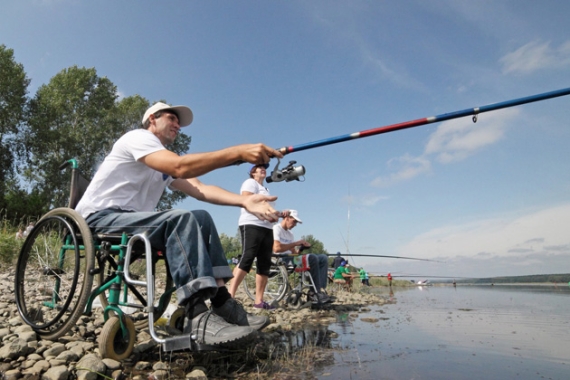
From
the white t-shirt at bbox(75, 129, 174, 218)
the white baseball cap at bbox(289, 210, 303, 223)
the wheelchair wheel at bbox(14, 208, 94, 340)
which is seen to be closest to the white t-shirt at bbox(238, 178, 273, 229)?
the white baseball cap at bbox(289, 210, 303, 223)

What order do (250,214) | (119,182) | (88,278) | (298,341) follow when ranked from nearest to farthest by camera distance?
(88,278) < (119,182) < (298,341) < (250,214)

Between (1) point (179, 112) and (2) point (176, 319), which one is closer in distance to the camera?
(2) point (176, 319)

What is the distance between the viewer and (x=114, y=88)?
30578 millimetres

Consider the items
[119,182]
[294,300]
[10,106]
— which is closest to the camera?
[119,182]

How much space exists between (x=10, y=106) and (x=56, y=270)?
2713 centimetres

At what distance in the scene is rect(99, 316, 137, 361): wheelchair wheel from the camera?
7.17 ft

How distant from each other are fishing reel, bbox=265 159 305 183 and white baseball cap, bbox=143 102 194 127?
0.77 m

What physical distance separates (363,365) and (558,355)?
4.88 ft

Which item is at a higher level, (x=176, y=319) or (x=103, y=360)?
(x=176, y=319)

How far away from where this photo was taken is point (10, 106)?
2448cm

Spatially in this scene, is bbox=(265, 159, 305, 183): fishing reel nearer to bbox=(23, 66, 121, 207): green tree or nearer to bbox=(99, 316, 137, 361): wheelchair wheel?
bbox=(99, 316, 137, 361): wheelchair wheel

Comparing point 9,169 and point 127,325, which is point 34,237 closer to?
point 127,325

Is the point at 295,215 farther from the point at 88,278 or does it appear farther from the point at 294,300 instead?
the point at 88,278

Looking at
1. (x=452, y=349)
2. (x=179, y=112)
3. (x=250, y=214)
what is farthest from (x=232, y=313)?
(x=250, y=214)
